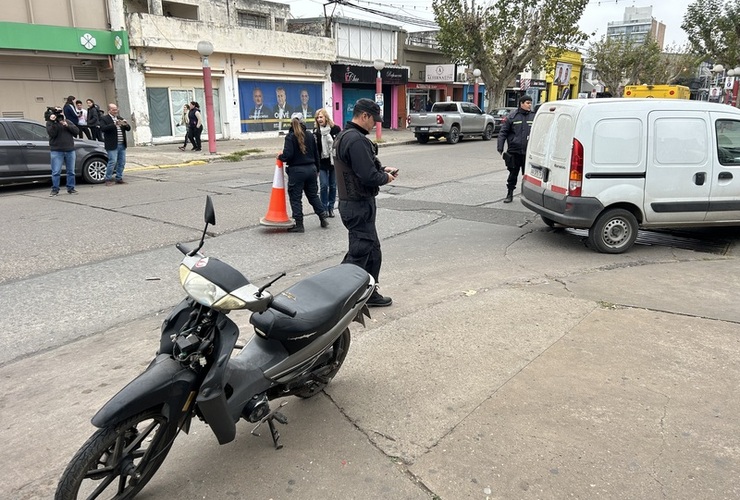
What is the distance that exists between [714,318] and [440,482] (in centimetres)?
344

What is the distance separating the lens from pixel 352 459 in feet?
9.98

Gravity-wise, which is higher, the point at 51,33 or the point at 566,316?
the point at 51,33

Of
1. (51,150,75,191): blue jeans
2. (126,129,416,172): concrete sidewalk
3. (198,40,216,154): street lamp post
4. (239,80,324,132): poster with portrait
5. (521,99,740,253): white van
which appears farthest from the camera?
(239,80,324,132): poster with portrait

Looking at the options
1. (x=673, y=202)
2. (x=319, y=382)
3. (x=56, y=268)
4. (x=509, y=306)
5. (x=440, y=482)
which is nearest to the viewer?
(x=440, y=482)

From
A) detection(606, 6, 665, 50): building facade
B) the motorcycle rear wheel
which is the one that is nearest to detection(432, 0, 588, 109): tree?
the motorcycle rear wheel

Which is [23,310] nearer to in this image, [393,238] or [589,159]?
[393,238]

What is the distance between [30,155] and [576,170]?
11.4 metres

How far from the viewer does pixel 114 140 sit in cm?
1283

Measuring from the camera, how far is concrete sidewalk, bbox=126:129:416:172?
17.2m

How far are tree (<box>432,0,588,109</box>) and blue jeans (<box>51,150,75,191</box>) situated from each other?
23941mm

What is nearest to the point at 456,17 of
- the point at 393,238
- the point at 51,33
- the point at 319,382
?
the point at 51,33

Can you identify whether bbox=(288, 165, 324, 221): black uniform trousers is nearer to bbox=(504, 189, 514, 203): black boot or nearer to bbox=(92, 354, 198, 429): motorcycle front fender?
bbox=(504, 189, 514, 203): black boot

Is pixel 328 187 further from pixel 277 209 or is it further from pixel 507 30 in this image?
pixel 507 30

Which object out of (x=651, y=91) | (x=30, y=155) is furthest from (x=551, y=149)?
(x=651, y=91)
